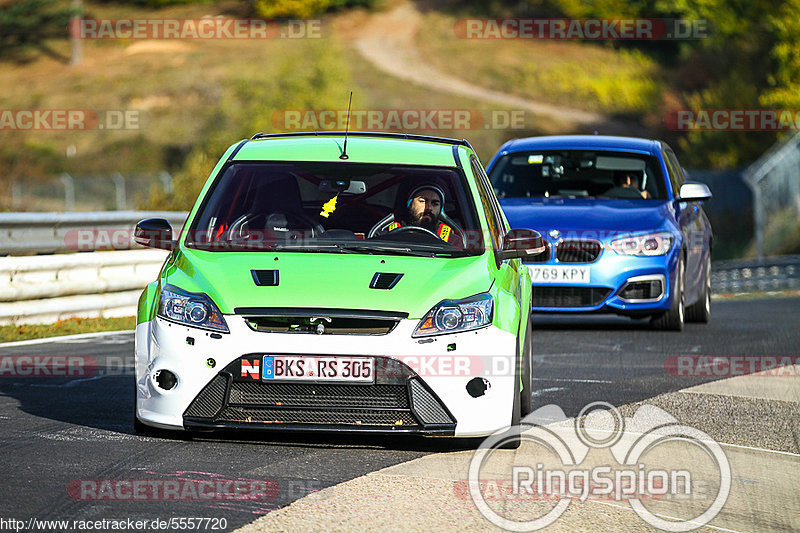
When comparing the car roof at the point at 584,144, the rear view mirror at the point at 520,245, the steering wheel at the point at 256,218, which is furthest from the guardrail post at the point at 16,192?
the rear view mirror at the point at 520,245

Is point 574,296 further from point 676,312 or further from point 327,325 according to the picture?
point 327,325

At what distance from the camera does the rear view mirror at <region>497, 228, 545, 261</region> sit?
774 cm

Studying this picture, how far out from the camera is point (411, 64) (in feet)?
278

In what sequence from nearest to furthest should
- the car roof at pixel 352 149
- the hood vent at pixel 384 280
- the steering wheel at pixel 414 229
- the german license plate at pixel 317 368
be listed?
the german license plate at pixel 317 368
the hood vent at pixel 384 280
the steering wheel at pixel 414 229
the car roof at pixel 352 149

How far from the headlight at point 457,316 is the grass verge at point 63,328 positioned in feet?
21.4

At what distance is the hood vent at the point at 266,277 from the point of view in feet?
22.6

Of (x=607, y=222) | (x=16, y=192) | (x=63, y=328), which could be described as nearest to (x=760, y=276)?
(x=607, y=222)

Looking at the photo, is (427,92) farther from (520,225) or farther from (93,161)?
(520,225)

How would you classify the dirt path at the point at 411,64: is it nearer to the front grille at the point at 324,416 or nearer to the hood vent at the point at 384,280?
the hood vent at the point at 384,280

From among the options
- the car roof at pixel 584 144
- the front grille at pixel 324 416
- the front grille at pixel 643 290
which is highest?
the car roof at pixel 584 144

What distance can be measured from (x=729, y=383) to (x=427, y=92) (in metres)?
68.5

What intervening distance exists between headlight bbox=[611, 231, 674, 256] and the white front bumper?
621 cm

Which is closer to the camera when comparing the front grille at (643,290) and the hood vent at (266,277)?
the hood vent at (266,277)

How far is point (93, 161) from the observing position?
220 ft
